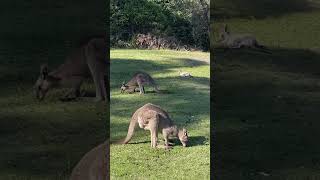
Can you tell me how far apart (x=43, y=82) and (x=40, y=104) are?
17 centimetres

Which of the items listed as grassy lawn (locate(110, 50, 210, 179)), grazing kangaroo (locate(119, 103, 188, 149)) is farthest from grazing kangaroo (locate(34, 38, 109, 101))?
grassy lawn (locate(110, 50, 210, 179))

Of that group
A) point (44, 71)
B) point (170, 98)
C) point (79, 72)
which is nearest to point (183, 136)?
point (170, 98)

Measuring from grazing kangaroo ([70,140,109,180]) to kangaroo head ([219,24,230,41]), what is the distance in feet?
3.87

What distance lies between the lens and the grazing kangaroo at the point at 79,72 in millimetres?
4352

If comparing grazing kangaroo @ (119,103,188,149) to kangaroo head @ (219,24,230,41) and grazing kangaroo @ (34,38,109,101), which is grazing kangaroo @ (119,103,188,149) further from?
kangaroo head @ (219,24,230,41)

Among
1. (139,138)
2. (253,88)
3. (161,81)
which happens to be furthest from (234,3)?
(139,138)

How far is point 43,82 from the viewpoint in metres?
4.34

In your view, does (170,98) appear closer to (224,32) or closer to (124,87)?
(124,87)

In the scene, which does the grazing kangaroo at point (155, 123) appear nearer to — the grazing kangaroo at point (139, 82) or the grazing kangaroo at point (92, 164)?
the grazing kangaroo at point (139, 82)

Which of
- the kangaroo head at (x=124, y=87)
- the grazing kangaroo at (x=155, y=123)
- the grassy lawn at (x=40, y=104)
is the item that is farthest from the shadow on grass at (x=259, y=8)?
the kangaroo head at (x=124, y=87)

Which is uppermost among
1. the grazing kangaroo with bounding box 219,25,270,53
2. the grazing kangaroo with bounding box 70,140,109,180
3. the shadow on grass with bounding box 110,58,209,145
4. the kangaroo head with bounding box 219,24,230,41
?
the kangaroo head with bounding box 219,24,230,41

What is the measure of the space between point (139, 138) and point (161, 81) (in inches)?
22.0

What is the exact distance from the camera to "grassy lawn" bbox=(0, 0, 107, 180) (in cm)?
426

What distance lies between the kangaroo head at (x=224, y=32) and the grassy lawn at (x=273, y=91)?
0.04 metres
